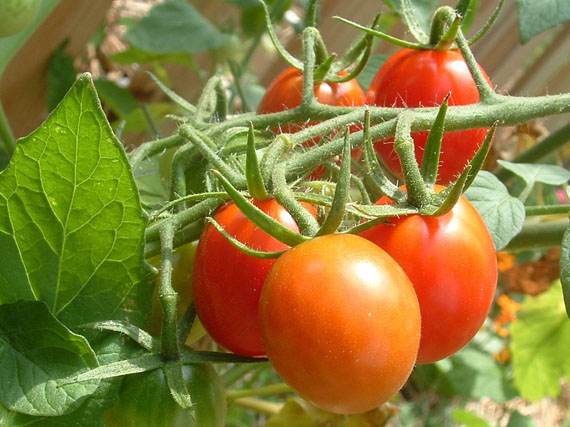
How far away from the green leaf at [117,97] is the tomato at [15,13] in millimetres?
533

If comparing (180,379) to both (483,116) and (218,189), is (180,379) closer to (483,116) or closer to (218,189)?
(218,189)

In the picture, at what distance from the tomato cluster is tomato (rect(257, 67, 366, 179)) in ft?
0.36

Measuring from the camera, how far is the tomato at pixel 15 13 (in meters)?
0.75

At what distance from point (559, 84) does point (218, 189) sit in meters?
1.97

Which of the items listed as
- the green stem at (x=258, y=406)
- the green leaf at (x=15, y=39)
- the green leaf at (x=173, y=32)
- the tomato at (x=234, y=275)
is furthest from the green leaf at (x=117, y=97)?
the tomato at (x=234, y=275)

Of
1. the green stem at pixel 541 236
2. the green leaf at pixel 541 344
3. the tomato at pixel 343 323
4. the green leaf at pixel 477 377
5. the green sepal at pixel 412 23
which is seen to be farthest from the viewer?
the green leaf at pixel 477 377

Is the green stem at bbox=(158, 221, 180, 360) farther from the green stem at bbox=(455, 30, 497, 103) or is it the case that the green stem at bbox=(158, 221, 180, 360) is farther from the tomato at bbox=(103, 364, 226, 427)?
the green stem at bbox=(455, 30, 497, 103)

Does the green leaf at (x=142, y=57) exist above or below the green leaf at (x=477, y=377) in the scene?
above

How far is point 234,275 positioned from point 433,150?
16 centimetres

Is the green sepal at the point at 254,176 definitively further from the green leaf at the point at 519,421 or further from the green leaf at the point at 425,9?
the green leaf at the point at 519,421

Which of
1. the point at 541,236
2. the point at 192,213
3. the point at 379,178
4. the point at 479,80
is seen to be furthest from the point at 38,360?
the point at 541,236

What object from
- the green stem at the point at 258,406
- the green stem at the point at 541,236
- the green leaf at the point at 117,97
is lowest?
the green stem at the point at 258,406

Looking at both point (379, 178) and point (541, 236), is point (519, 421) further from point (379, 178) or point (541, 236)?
point (379, 178)

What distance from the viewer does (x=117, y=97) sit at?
1365 millimetres
